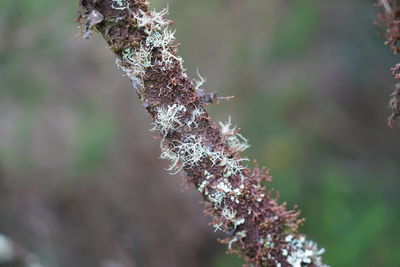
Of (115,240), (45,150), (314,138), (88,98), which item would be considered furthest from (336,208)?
(45,150)

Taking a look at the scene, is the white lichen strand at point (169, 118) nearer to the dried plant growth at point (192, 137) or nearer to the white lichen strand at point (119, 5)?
the dried plant growth at point (192, 137)

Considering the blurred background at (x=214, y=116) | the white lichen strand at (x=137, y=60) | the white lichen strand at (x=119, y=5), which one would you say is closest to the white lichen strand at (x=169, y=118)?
the white lichen strand at (x=137, y=60)

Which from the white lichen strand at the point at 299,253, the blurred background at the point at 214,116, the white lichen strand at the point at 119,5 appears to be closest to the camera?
the white lichen strand at the point at 119,5

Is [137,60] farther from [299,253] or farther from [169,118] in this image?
[299,253]

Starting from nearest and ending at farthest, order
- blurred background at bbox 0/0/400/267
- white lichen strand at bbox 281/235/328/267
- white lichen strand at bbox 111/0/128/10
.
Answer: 1. white lichen strand at bbox 111/0/128/10
2. white lichen strand at bbox 281/235/328/267
3. blurred background at bbox 0/0/400/267

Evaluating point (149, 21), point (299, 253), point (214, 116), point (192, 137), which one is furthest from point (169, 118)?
point (214, 116)

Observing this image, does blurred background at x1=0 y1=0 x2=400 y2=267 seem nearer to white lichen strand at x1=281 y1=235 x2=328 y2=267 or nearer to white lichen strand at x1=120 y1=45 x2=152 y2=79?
white lichen strand at x1=281 y1=235 x2=328 y2=267

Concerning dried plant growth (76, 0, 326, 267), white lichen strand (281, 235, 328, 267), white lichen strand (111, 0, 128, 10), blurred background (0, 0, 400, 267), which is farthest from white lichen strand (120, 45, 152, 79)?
blurred background (0, 0, 400, 267)

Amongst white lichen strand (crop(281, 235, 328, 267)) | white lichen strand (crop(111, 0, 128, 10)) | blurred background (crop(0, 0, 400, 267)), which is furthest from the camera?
blurred background (crop(0, 0, 400, 267))
